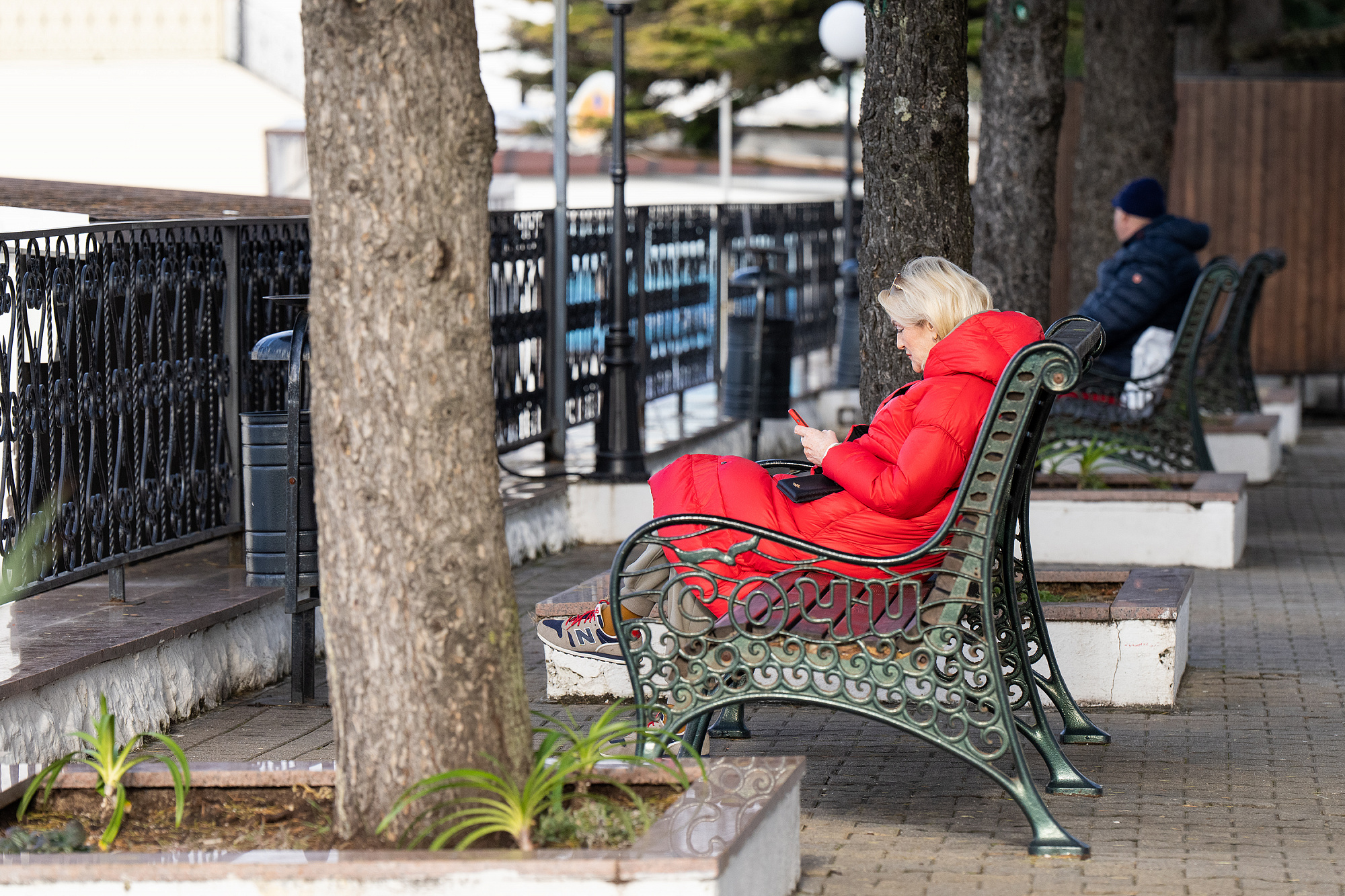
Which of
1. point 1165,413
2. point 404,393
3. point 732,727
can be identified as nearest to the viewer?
point 404,393

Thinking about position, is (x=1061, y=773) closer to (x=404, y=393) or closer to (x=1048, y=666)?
(x=1048, y=666)

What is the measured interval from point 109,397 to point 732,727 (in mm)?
2455

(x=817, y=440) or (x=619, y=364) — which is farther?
(x=619, y=364)

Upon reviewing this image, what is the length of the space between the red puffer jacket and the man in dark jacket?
572 cm

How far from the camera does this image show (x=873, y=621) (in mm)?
4449

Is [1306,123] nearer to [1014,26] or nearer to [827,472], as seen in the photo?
[1014,26]

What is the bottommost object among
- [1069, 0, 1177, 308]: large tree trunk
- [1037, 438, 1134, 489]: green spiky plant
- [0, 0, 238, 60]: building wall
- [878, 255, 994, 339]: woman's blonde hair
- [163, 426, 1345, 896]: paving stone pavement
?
[163, 426, 1345, 896]: paving stone pavement

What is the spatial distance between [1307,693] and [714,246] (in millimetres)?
Answer: 7974

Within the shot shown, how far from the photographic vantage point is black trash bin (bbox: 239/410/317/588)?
6234 millimetres

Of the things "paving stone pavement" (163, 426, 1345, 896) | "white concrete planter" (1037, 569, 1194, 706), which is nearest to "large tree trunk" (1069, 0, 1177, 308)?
"paving stone pavement" (163, 426, 1345, 896)

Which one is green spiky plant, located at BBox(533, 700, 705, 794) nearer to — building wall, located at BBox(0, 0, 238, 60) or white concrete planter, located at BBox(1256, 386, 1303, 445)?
white concrete planter, located at BBox(1256, 386, 1303, 445)

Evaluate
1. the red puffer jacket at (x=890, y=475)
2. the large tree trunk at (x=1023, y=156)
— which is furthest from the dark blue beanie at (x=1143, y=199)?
the red puffer jacket at (x=890, y=475)

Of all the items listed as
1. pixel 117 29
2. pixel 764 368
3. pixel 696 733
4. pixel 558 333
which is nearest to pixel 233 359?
pixel 696 733

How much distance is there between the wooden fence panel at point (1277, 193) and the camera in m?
17.4
